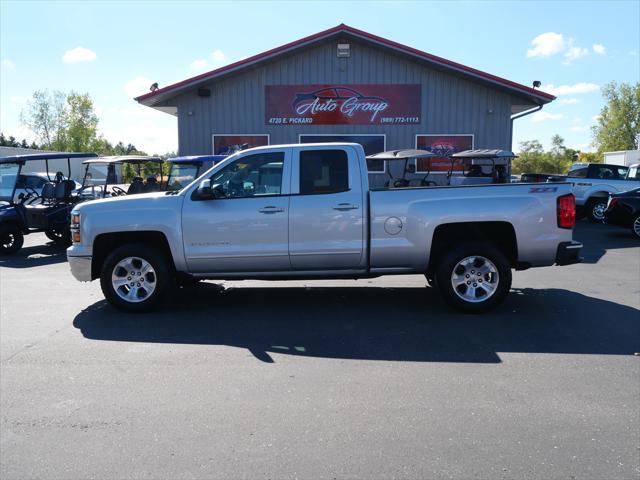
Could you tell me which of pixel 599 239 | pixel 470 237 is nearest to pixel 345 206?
pixel 470 237

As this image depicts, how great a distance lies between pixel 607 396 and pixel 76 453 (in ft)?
12.4

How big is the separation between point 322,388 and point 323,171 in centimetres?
303

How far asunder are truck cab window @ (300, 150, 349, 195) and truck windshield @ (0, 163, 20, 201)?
362 inches

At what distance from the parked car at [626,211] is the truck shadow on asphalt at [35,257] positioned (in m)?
13.0

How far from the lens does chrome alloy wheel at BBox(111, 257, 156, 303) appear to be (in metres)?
6.59

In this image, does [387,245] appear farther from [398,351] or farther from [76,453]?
[76,453]

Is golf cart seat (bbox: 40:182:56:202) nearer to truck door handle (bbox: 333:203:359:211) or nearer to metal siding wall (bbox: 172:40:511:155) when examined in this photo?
metal siding wall (bbox: 172:40:511:155)

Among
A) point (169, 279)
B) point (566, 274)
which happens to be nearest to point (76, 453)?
point (169, 279)

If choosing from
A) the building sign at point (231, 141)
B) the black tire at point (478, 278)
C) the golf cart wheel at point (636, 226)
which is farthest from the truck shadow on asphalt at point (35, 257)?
the golf cart wheel at point (636, 226)

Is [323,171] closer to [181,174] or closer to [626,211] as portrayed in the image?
[181,174]

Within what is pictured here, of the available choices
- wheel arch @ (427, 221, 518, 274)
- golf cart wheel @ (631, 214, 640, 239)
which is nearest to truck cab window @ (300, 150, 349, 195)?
wheel arch @ (427, 221, 518, 274)

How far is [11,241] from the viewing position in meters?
12.2

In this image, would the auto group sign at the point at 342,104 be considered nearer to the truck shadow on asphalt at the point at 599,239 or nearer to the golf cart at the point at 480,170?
the golf cart at the point at 480,170

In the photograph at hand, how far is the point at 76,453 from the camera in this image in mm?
3336
